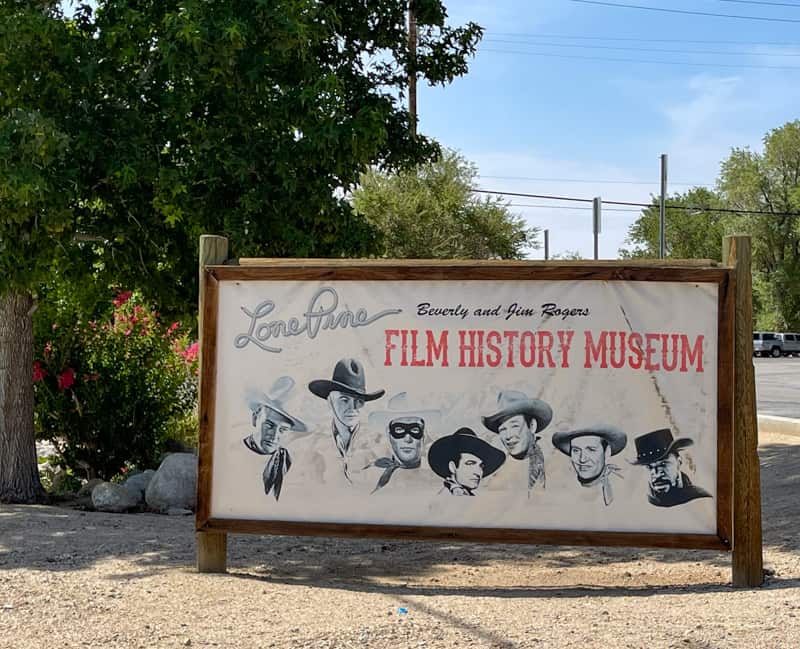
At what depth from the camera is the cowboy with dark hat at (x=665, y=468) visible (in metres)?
6.11

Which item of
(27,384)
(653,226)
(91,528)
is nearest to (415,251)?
(27,384)

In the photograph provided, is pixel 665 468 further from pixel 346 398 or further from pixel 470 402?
pixel 346 398

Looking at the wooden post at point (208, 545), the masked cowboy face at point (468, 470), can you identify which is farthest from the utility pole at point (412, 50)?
the masked cowboy face at point (468, 470)

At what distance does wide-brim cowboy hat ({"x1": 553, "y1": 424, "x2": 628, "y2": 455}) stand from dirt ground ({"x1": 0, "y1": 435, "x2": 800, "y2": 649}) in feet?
2.81

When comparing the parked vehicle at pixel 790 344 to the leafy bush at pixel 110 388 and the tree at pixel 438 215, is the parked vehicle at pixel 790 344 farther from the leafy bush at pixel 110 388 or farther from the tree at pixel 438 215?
the leafy bush at pixel 110 388

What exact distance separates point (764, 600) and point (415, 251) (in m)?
33.5

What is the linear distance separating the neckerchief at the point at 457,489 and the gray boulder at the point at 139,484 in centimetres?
530

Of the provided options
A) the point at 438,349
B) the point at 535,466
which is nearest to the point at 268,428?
the point at 438,349

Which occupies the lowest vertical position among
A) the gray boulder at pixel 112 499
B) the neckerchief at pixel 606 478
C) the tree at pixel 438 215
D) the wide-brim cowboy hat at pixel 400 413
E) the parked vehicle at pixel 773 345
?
the gray boulder at pixel 112 499

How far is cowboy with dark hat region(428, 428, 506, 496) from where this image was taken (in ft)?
20.5

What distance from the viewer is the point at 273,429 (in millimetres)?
6488

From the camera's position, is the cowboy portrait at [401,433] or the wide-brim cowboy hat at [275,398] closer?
the cowboy portrait at [401,433]

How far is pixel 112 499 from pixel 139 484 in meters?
0.59

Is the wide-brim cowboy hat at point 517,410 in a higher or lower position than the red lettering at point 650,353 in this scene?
lower
